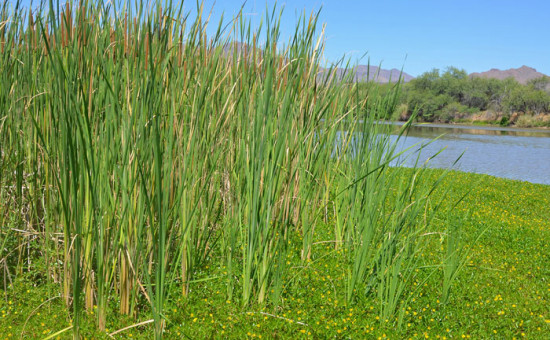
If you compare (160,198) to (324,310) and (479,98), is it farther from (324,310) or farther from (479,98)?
(479,98)

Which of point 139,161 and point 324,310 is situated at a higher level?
point 139,161

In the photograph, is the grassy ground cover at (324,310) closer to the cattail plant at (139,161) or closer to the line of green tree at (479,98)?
the cattail plant at (139,161)

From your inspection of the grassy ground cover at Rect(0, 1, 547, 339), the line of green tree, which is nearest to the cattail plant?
the grassy ground cover at Rect(0, 1, 547, 339)

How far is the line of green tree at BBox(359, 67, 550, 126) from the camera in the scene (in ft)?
268

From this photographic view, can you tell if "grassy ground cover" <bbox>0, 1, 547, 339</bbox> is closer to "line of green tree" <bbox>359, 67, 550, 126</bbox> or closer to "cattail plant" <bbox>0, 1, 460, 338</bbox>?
"cattail plant" <bbox>0, 1, 460, 338</bbox>

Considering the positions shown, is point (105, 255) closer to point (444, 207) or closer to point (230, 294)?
point (230, 294)

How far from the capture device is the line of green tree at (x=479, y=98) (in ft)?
268

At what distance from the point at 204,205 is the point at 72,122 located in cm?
112

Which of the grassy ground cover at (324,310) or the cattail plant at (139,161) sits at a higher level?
the cattail plant at (139,161)

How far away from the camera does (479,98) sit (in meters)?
93.2

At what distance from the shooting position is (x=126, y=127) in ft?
7.58

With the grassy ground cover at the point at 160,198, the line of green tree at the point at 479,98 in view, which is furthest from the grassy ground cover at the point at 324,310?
the line of green tree at the point at 479,98

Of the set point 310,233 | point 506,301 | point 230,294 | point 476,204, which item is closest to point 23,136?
point 230,294

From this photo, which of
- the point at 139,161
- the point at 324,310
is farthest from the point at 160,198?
the point at 324,310
